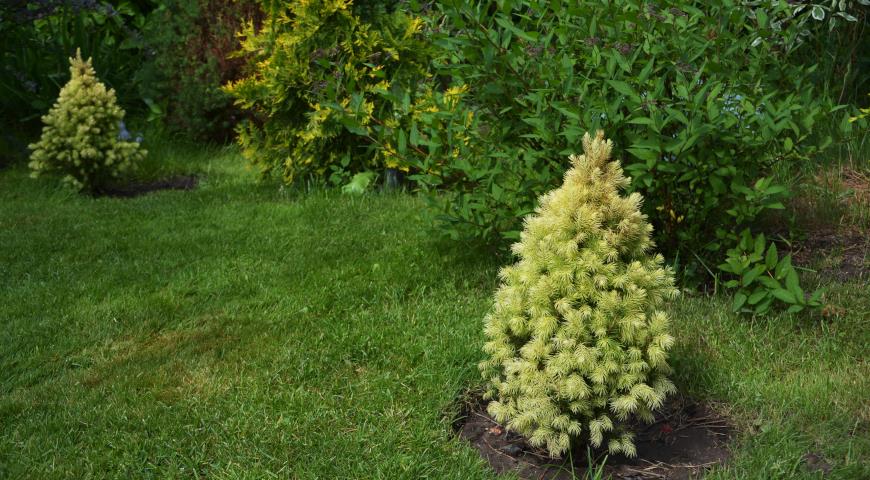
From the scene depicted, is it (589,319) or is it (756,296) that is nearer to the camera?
(589,319)

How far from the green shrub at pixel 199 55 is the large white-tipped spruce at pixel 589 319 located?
5474 millimetres

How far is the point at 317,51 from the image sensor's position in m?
6.27

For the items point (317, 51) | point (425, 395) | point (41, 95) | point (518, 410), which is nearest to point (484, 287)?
point (425, 395)

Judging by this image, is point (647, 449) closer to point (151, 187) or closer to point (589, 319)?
point (589, 319)

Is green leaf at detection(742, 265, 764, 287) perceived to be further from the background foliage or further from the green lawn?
the background foliage

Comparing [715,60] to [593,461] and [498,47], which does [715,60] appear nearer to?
[498,47]

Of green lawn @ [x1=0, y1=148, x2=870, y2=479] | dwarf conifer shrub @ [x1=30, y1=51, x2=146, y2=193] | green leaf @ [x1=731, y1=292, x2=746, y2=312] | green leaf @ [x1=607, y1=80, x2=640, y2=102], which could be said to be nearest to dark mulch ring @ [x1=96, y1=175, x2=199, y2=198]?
dwarf conifer shrub @ [x1=30, y1=51, x2=146, y2=193]

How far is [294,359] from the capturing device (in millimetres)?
3658

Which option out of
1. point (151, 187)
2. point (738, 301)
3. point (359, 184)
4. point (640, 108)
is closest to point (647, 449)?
point (738, 301)

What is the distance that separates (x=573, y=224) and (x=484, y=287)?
1644 mm

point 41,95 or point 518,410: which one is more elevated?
point 518,410

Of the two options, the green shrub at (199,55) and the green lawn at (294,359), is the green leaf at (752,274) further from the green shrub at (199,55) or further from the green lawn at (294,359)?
the green shrub at (199,55)

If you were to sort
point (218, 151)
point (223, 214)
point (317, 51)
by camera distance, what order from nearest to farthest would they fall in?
point (223, 214)
point (317, 51)
point (218, 151)

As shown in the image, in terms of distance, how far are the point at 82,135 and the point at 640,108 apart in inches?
175
